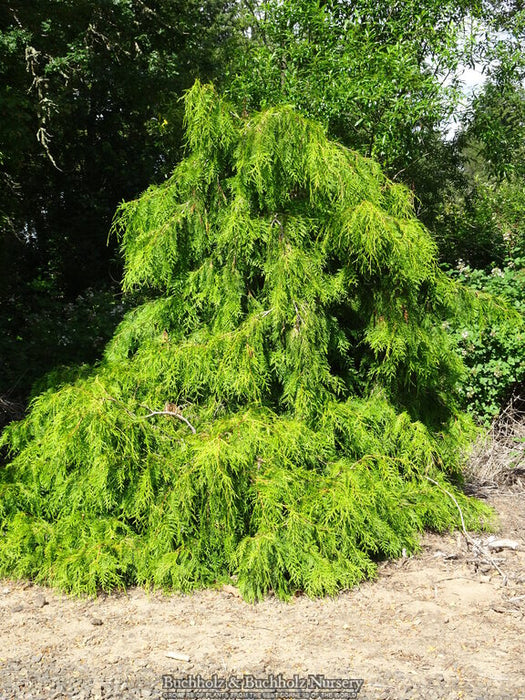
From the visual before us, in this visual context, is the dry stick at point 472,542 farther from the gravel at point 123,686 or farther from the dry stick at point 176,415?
the dry stick at point 176,415

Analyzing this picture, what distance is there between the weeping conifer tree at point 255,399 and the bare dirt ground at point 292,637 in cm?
15

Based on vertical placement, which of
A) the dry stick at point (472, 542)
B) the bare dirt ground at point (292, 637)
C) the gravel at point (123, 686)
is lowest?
the gravel at point (123, 686)

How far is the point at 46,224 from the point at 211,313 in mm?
6866

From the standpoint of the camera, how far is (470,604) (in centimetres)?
325

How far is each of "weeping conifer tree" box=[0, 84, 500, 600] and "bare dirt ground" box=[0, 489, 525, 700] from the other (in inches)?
5.8

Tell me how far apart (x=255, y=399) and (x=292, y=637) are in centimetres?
134

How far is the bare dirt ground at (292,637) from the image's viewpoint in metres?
2.56

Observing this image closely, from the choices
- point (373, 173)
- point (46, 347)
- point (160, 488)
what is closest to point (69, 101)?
point (46, 347)

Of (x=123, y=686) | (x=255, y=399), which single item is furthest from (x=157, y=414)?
(x=123, y=686)

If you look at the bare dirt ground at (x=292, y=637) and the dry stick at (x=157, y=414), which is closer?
the bare dirt ground at (x=292, y=637)

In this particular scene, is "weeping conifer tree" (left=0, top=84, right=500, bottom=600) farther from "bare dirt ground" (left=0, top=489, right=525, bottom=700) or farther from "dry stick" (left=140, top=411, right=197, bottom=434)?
"bare dirt ground" (left=0, top=489, right=525, bottom=700)

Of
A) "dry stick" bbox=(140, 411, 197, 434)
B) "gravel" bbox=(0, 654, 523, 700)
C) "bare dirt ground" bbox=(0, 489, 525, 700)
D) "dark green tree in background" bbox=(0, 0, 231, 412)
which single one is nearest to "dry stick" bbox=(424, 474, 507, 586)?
"bare dirt ground" bbox=(0, 489, 525, 700)

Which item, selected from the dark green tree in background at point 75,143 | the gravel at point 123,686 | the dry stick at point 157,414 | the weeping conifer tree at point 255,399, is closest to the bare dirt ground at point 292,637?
the gravel at point 123,686

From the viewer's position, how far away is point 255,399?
3.82m
